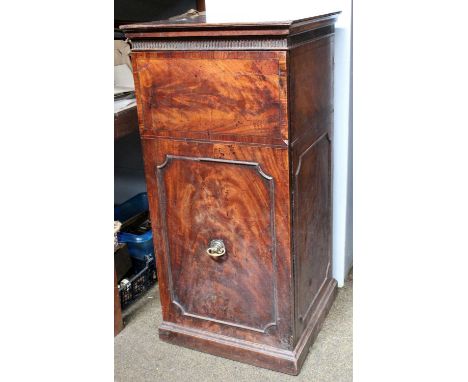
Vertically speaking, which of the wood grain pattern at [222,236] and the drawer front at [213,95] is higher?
the drawer front at [213,95]

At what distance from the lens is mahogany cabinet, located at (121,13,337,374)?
1.23 m

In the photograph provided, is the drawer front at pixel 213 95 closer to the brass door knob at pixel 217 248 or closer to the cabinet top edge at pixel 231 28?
the cabinet top edge at pixel 231 28

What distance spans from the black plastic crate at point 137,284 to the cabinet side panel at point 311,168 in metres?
0.63

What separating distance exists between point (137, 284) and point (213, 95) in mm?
841

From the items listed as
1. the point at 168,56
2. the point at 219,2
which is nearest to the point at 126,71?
the point at 219,2

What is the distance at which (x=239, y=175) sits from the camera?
4.40ft

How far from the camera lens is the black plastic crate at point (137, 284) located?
5.80 feet

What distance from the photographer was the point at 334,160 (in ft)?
5.52

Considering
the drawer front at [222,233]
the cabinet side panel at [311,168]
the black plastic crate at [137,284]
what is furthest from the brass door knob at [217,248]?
the black plastic crate at [137,284]

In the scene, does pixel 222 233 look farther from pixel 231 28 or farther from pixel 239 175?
pixel 231 28

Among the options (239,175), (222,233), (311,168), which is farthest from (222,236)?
(311,168)

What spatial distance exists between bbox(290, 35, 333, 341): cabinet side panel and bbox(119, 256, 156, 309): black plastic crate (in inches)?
24.7

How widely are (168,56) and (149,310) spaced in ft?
2.96

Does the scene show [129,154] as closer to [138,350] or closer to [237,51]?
[138,350]
